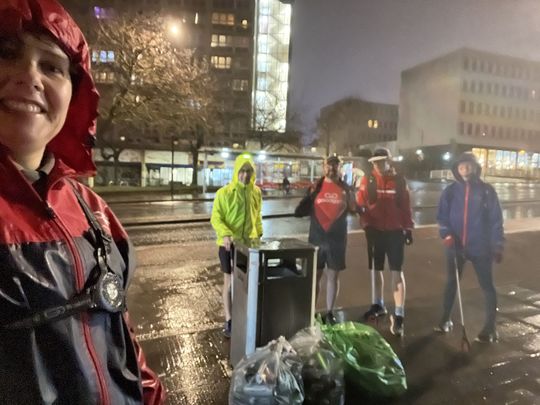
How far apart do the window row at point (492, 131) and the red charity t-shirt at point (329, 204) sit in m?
8.68

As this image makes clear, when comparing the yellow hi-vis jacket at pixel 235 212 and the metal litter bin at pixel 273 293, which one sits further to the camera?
the yellow hi-vis jacket at pixel 235 212

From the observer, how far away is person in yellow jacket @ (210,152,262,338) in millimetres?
4625

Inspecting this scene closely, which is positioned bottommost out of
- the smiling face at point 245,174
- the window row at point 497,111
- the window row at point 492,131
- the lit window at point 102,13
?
the smiling face at point 245,174

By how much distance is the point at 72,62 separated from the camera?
1399 millimetres

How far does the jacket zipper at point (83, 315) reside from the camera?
47.1 inches

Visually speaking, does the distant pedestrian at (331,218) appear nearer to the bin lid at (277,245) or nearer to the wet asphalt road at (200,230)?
the bin lid at (277,245)

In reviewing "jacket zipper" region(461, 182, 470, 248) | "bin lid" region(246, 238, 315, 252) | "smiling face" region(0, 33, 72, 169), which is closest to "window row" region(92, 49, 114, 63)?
"bin lid" region(246, 238, 315, 252)

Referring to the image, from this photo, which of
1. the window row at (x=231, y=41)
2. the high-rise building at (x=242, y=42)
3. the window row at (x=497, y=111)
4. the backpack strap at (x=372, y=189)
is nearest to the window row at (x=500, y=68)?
Answer: the window row at (x=497, y=111)

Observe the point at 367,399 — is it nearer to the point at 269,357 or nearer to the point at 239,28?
the point at 269,357

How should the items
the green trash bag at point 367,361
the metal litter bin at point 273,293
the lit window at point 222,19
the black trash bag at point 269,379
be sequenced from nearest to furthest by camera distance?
the black trash bag at point 269,379
the green trash bag at point 367,361
the metal litter bin at point 273,293
the lit window at point 222,19

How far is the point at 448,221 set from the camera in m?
4.91

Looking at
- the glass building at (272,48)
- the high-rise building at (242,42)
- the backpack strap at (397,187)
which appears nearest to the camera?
the backpack strap at (397,187)

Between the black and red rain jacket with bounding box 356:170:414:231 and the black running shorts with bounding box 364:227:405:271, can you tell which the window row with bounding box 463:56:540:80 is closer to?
the black and red rain jacket with bounding box 356:170:414:231

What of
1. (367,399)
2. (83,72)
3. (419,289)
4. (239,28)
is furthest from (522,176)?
(239,28)
